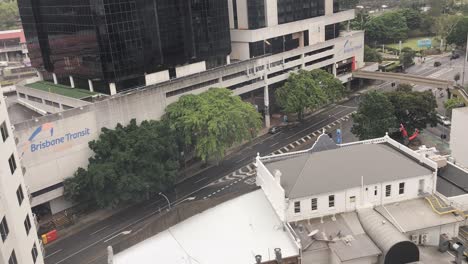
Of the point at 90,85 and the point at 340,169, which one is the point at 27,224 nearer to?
the point at 340,169

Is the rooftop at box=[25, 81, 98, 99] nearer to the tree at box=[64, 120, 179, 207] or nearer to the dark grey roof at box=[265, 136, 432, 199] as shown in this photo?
the tree at box=[64, 120, 179, 207]

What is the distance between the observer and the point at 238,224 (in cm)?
5162

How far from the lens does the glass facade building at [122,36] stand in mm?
79750

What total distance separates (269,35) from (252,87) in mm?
12935

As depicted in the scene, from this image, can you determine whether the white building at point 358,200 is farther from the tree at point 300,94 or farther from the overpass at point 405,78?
the overpass at point 405,78

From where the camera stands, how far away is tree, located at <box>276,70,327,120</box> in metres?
101

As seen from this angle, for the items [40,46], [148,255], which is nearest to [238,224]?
[148,255]

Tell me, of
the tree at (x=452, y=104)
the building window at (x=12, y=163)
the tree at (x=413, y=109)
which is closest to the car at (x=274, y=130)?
the tree at (x=413, y=109)

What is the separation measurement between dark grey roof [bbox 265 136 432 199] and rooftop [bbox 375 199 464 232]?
3.11 meters

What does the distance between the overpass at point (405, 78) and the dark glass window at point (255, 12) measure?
3676cm

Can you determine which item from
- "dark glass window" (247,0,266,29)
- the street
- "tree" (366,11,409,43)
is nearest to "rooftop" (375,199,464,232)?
the street

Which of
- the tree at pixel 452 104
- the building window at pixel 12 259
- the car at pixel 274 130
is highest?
the building window at pixel 12 259

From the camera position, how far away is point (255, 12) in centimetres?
10350

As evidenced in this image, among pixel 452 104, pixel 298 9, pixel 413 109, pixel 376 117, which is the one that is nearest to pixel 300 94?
pixel 376 117
